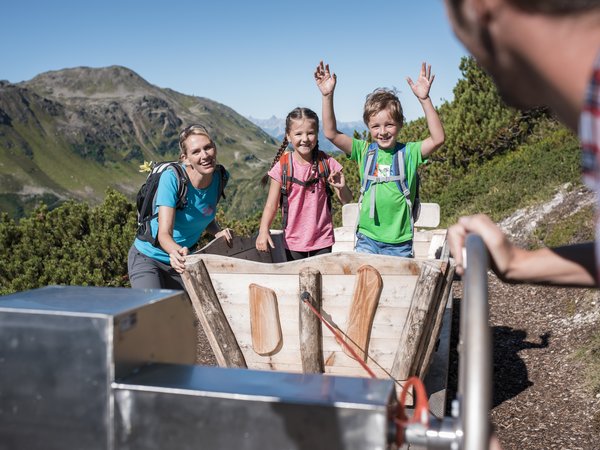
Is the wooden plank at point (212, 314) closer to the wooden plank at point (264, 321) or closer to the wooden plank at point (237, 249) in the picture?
the wooden plank at point (264, 321)

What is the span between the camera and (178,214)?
182 inches

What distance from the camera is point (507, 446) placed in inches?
173

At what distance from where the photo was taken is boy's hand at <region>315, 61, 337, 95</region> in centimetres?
501

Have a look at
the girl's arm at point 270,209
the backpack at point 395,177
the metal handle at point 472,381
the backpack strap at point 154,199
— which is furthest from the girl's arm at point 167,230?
the metal handle at point 472,381

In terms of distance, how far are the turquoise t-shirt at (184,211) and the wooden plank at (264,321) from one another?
1.02m

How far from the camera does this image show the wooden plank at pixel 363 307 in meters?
3.57

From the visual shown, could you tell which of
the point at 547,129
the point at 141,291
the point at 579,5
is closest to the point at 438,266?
the point at 141,291

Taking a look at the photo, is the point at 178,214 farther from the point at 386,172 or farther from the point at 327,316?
the point at 386,172

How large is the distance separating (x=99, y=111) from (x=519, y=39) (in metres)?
208

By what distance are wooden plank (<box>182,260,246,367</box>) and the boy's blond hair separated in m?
1.89

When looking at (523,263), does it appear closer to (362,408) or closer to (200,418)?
(362,408)

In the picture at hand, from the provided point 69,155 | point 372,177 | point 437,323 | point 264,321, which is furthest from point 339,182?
point 69,155

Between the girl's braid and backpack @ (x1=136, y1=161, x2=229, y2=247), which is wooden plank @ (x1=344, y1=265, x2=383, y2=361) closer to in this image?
backpack @ (x1=136, y1=161, x2=229, y2=247)

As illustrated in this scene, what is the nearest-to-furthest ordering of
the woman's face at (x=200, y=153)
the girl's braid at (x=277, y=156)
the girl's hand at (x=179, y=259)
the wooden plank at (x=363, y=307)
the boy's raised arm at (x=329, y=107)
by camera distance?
1. the wooden plank at (x=363, y=307)
2. the girl's hand at (x=179, y=259)
3. the woman's face at (x=200, y=153)
4. the boy's raised arm at (x=329, y=107)
5. the girl's braid at (x=277, y=156)
